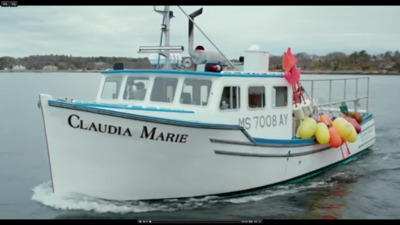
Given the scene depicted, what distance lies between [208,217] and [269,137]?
277 centimetres

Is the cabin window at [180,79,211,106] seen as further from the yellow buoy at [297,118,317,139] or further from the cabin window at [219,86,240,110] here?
the yellow buoy at [297,118,317,139]

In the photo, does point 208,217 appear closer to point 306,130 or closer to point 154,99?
point 154,99

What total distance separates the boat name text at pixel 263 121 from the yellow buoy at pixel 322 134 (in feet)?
4.22

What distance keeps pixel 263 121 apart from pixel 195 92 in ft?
6.28

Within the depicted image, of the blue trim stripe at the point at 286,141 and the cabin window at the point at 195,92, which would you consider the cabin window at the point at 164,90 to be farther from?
the blue trim stripe at the point at 286,141

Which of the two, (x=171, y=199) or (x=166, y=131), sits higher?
(x=166, y=131)

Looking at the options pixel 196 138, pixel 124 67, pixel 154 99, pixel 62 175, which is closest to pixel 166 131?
pixel 196 138

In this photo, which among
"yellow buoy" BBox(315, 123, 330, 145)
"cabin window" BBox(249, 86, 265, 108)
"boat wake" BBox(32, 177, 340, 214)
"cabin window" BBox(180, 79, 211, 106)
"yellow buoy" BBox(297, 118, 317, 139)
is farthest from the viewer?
"yellow buoy" BBox(315, 123, 330, 145)

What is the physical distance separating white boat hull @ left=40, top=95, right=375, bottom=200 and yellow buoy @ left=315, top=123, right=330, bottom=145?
9.98 ft

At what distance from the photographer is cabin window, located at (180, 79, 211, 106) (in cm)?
1052

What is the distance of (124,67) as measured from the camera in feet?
38.9

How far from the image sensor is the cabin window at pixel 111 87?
1132cm

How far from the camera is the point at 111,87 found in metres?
11.5

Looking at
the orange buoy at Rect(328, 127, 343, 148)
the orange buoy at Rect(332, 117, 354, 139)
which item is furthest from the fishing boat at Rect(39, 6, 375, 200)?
the orange buoy at Rect(332, 117, 354, 139)
